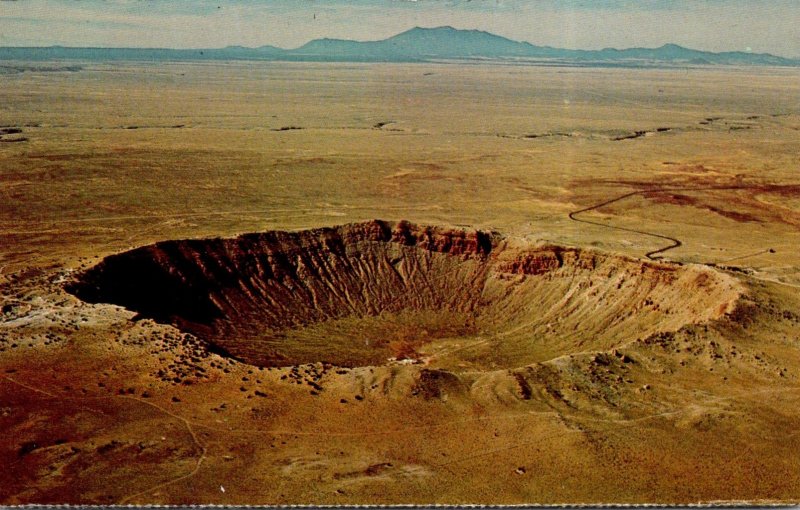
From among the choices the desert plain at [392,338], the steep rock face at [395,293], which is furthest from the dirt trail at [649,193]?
the steep rock face at [395,293]

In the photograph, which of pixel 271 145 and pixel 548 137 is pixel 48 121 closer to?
pixel 271 145

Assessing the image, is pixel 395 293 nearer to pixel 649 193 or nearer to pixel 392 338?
pixel 392 338

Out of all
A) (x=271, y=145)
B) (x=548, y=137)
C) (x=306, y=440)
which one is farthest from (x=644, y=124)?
(x=306, y=440)

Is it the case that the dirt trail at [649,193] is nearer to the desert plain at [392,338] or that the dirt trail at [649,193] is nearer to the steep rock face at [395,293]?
the desert plain at [392,338]

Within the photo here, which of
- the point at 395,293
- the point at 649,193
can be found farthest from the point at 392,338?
the point at 649,193

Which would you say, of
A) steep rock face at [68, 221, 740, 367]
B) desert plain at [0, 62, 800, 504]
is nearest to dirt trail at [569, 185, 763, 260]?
desert plain at [0, 62, 800, 504]

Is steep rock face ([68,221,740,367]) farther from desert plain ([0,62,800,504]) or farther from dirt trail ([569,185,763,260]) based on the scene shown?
dirt trail ([569,185,763,260])
